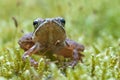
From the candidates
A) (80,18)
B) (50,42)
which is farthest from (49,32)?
(80,18)

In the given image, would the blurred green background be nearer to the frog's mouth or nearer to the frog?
the frog

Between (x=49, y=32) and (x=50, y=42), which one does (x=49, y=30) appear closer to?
(x=49, y=32)

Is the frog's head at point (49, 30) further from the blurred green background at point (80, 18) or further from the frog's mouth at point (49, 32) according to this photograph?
the blurred green background at point (80, 18)

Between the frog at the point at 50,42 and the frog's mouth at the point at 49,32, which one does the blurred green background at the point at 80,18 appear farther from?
the frog's mouth at the point at 49,32

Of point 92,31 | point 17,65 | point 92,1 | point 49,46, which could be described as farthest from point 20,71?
point 92,1

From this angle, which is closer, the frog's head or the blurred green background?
the frog's head

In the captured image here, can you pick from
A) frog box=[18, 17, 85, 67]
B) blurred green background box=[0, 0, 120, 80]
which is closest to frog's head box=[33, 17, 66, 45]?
frog box=[18, 17, 85, 67]

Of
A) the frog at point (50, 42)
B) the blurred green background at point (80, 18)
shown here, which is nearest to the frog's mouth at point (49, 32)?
the frog at point (50, 42)

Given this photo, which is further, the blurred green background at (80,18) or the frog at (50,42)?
the blurred green background at (80,18)

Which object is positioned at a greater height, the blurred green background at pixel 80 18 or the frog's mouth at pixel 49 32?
the blurred green background at pixel 80 18
